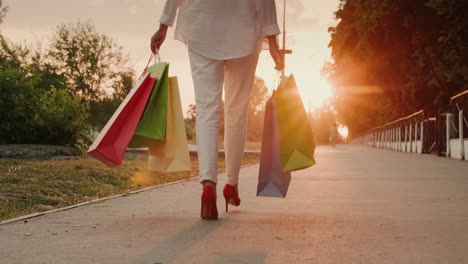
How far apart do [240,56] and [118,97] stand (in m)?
57.4

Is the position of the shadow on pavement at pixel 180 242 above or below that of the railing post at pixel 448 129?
below

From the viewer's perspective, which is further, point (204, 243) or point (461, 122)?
point (461, 122)

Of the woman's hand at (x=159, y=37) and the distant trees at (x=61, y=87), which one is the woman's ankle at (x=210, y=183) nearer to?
the woman's hand at (x=159, y=37)

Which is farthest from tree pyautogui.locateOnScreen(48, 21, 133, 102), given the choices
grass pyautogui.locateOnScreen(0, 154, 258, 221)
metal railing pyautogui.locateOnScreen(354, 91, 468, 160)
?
grass pyautogui.locateOnScreen(0, 154, 258, 221)

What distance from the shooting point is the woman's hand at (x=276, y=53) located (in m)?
4.89

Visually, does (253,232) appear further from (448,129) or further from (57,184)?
(448,129)

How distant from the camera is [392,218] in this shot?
4715 millimetres

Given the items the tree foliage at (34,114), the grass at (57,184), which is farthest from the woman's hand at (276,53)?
the tree foliage at (34,114)

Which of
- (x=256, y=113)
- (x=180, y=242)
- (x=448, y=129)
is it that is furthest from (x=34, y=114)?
(x=256, y=113)

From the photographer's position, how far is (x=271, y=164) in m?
4.89

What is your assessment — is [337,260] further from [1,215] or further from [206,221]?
[1,215]

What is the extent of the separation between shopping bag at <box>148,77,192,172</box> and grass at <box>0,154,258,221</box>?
1199mm

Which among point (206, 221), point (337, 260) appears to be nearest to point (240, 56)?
point (206, 221)

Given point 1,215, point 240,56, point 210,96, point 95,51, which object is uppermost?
point 95,51
